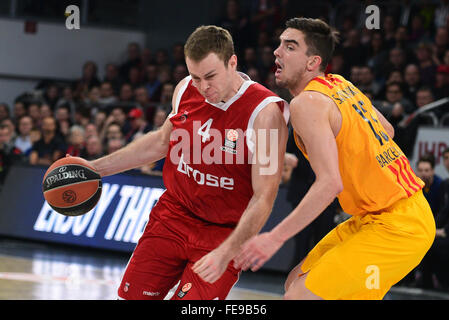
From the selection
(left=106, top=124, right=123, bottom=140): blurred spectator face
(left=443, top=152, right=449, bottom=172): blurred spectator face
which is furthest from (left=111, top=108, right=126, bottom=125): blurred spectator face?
(left=443, top=152, right=449, bottom=172): blurred spectator face

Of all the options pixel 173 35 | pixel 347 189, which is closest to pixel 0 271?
pixel 347 189

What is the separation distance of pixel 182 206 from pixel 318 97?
1.05 m

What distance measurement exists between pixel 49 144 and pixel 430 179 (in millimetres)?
6089

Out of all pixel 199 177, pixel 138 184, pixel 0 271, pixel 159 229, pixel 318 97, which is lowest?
pixel 0 271

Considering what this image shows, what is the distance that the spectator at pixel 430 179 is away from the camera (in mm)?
8945

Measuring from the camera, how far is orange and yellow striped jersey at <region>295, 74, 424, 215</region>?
4172mm

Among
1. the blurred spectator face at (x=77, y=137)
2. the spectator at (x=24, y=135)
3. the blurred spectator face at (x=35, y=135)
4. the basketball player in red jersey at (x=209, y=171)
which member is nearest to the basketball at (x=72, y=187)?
the basketball player in red jersey at (x=209, y=171)

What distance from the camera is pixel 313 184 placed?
3869 millimetres

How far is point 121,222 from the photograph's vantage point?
10211mm

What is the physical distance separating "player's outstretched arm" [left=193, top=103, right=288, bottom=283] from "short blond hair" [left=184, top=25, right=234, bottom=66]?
1.25 ft

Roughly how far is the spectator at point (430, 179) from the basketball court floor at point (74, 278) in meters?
1.02

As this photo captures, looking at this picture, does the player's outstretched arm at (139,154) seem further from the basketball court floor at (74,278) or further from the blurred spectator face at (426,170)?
the blurred spectator face at (426,170)

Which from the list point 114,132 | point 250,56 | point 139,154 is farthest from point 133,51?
point 139,154
